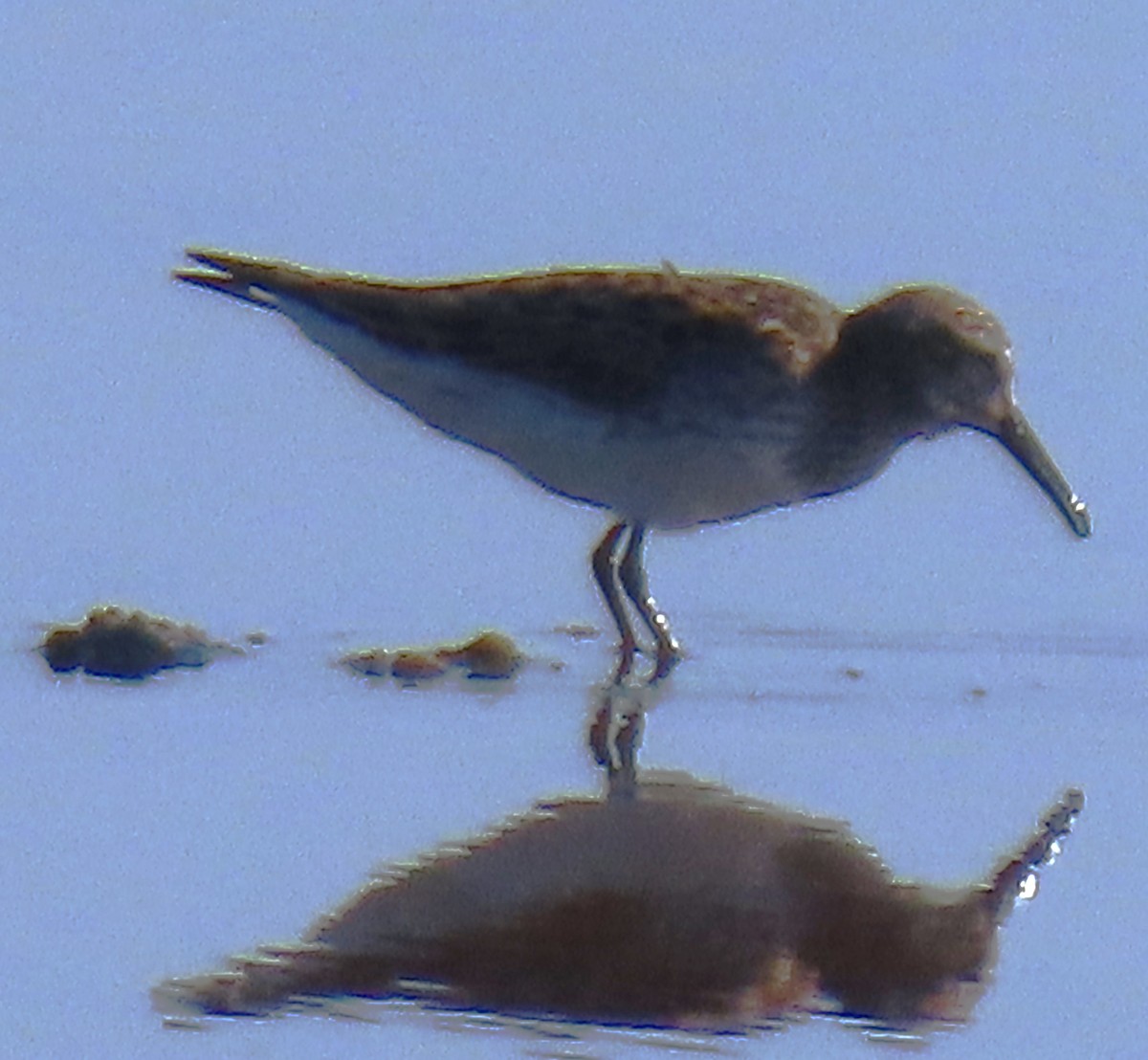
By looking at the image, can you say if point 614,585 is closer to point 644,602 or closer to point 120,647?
point 644,602

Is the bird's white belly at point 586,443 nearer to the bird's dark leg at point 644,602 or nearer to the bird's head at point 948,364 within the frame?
the bird's dark leg at point 644,602

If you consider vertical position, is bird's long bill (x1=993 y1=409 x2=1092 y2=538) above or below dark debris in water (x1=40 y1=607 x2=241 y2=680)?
above

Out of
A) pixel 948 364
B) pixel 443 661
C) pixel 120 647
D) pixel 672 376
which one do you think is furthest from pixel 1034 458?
pixel 120 647

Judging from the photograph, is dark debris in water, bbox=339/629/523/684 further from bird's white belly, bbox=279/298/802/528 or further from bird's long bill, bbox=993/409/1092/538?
bird's long bill, bbox=993/409/1092/538

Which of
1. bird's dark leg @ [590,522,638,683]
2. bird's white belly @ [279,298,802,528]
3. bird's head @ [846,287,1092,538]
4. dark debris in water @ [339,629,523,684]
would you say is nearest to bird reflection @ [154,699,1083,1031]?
dark debris in water @ [339,629,523,684]

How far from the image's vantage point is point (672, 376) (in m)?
6.91

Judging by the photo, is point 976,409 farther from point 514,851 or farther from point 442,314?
point 514,851

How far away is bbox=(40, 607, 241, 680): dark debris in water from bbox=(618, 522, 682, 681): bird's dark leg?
1.34 metres

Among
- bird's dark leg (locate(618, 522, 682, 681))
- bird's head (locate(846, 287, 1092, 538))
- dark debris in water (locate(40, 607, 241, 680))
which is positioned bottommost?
dark debris in water (locate(40, 607, 241, 680))

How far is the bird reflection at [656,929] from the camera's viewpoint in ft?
14.5

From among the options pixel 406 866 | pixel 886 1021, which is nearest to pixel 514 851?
pixel 406 866

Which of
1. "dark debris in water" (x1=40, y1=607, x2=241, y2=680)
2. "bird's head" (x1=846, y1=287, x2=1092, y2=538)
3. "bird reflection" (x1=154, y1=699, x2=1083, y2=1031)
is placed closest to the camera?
"bird reflection" (x1=154, y1=699, x2=1083, y2=1031)

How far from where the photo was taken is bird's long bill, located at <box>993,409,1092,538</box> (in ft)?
23.6

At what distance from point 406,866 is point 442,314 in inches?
95.0
